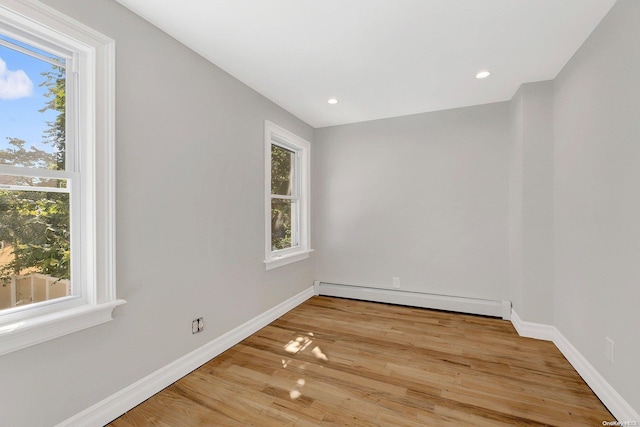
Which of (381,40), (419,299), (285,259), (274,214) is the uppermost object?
(381,40)

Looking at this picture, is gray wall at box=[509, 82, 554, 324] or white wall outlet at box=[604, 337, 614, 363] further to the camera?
gray wall at box=[509, 82, 554, 324]

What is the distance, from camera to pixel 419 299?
3516 mm

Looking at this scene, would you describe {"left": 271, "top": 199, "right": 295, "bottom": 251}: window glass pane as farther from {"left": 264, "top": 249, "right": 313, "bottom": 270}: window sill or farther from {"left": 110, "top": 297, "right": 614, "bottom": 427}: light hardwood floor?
{"left": 110, "top": 297, "right": 614, "bottom": 427}: light hardwood floor

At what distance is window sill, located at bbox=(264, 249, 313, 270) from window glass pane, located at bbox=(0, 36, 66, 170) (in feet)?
6.36

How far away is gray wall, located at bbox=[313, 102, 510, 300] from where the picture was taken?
324 cm

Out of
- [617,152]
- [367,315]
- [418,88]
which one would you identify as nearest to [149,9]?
[418,88]

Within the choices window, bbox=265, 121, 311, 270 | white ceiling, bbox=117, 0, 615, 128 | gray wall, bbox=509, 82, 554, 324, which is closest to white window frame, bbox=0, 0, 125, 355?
white ceiling, bbox=117, 0, 615, 128

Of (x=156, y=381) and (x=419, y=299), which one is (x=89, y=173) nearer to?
(x=156, y=381)

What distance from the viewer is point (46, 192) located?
4.71 feet

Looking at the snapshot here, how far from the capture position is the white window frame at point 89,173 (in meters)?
1.44

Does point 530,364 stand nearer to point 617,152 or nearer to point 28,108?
point 617,152

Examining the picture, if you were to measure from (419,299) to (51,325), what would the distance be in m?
3.46

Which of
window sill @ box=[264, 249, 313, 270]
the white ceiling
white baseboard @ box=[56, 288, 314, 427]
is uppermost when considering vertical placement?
the white ceiling

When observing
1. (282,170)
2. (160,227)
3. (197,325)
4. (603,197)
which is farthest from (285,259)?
(603,197)
